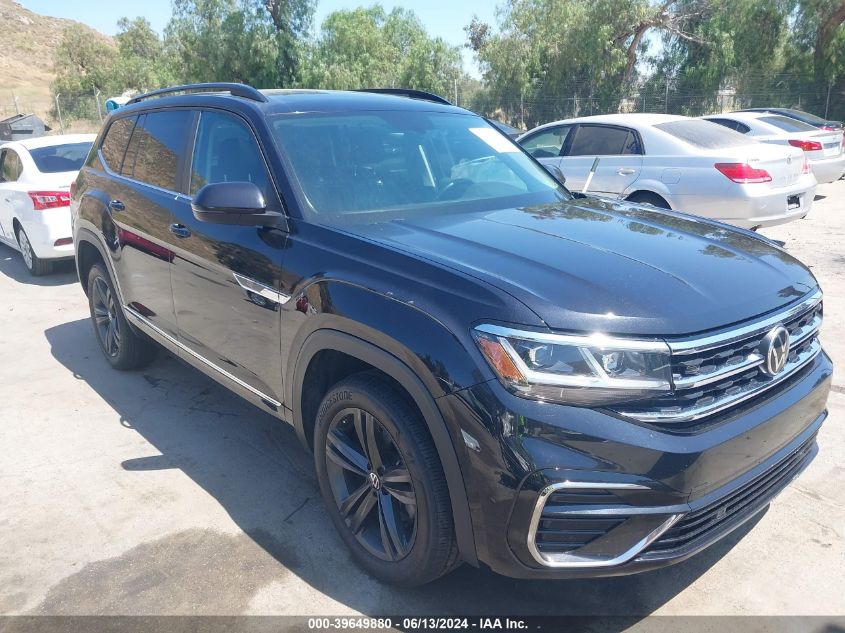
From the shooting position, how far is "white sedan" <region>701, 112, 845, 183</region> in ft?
36.8

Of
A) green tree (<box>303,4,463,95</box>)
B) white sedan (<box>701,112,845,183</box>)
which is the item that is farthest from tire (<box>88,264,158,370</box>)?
green tree (<box>303,4,463,95</box>)

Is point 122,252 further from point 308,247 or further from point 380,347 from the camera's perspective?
point 380,347

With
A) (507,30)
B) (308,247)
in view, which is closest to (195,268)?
(308,247)

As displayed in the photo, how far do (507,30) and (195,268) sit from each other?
97.8ft

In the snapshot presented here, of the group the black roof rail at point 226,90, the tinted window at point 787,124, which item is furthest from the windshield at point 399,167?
the tinted window at point 787,124

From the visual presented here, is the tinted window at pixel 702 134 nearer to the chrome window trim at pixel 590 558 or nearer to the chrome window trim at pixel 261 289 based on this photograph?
the chrome window trim at pixel 261 289

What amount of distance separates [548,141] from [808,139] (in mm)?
5206

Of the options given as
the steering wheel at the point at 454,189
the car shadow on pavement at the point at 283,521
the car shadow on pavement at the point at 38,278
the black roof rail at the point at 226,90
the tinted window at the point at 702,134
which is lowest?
the car shadow on pavement at the point at 38,278

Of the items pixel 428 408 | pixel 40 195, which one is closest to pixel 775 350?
pixel 428 408

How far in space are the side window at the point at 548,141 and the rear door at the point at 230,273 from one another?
5.88 metres

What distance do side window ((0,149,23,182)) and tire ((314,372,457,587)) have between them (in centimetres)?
732

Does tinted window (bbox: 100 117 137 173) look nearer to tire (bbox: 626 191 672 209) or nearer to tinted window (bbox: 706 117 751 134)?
tire (bbox: 626 191 672 209)

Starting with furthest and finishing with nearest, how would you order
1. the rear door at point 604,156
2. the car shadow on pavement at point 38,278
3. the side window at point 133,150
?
the car shadow on pavement at point 38,278 < the rear door at point 604,156 < the side window at point 133,150

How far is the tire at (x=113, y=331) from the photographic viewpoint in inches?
194
